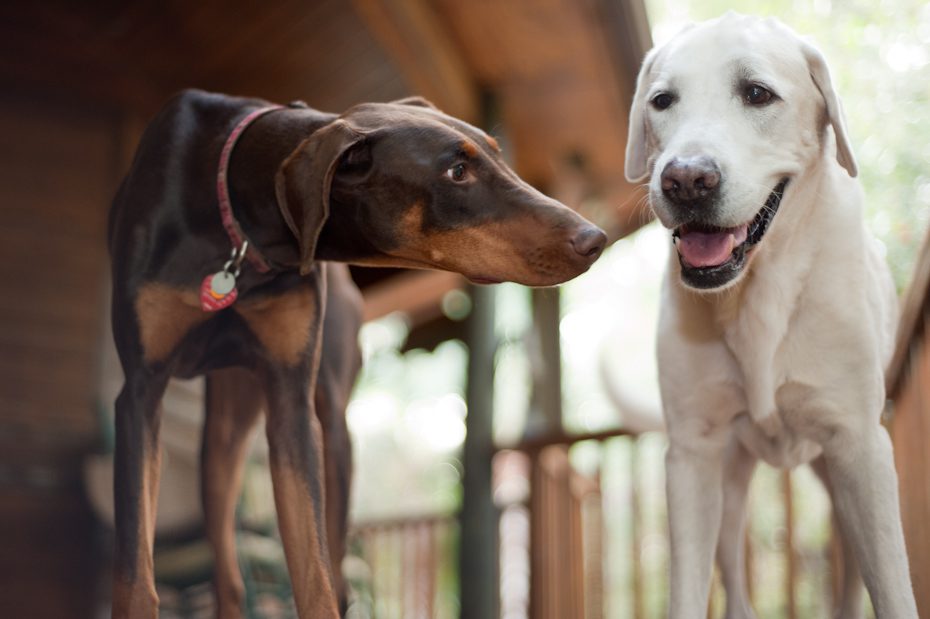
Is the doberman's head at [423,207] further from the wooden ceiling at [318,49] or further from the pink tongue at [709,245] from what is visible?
the wooden ceiling at [318,49]

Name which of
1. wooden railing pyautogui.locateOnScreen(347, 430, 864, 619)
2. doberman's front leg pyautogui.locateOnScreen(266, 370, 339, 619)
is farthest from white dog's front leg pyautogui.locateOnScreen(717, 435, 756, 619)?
doberman's front leg pyautogui.locateOnScreen(266, 370, 339, 619)

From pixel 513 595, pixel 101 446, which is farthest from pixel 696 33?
pixel 513 595

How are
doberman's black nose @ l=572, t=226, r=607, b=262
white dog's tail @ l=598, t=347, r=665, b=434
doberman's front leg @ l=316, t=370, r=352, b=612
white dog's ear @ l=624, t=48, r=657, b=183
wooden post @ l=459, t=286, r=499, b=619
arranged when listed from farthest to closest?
wooden post @ l=459, t=286, r=499, b=619 < white dog's tail @ l=598, t=347, r=665, b=434 < doberman's front leg @ l=316, t=370, r=352, b=612 < white dog's ear @ l=624, t=48, r=657, b=183 < doberman's black nose @ l=572, t=226, r=607, b=262

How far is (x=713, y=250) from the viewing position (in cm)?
190

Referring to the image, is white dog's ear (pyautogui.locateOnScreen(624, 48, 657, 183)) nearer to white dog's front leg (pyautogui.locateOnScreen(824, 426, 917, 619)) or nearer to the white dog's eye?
the white dog's eye

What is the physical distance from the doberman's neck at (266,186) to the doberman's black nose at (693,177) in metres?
0.70

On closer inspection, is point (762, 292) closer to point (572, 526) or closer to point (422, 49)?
point (422, 49)

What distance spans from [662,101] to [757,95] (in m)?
0.19

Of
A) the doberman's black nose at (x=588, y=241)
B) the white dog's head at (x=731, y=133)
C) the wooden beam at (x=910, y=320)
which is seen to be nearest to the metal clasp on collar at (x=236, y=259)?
the doberman's black nose at (x=588, y=241)

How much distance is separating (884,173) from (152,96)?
4.00m

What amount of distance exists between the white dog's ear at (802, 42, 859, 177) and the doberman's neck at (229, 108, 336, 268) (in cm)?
97

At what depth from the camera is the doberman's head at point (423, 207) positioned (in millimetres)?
A: 1858

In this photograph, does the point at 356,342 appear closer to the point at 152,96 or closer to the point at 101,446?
the point at 101,446

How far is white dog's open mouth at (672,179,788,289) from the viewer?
74.2 inches
